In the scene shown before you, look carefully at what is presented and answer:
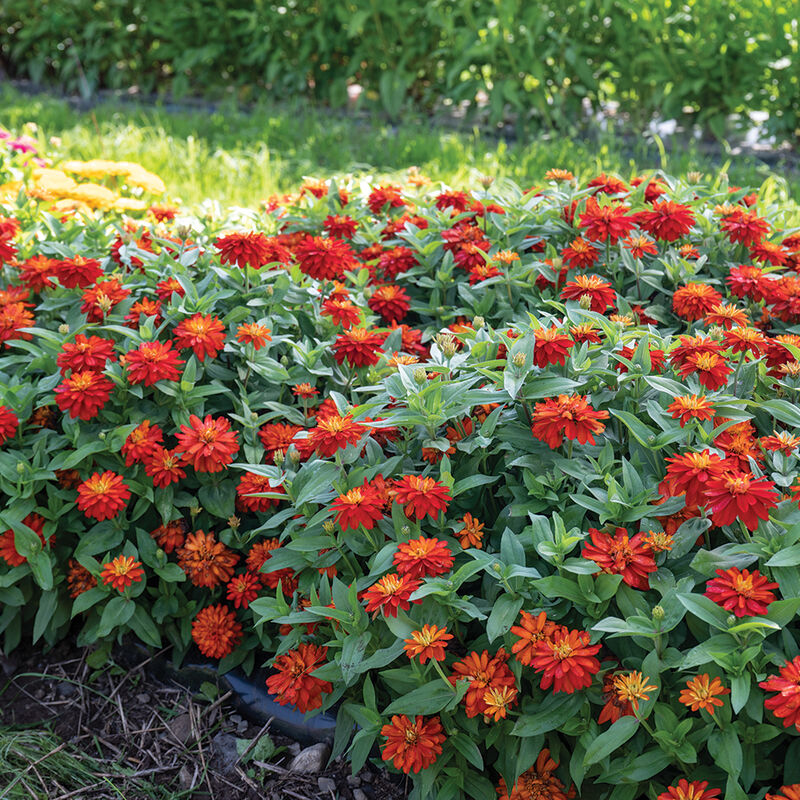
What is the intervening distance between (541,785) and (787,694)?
0.45 metres

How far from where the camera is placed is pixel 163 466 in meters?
1.78

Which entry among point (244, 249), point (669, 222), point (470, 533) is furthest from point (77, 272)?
point (669, 222)

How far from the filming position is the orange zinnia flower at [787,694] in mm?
1150

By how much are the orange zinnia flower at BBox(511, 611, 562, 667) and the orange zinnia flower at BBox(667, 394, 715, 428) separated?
0.41m

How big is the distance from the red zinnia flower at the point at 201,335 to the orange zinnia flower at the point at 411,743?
84 centimetres

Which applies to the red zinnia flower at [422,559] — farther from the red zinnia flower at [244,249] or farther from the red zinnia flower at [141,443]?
the red zinnia flower at [244,249]

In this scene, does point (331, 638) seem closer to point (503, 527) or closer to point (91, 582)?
point (503, 527)

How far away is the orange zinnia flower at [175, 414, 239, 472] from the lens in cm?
168

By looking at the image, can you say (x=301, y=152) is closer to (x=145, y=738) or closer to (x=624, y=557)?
(x=145, y=738)

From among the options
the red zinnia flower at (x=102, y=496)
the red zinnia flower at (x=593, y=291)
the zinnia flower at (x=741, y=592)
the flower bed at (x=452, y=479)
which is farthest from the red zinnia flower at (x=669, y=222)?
the red zinnia flower at (x=102, y=496)

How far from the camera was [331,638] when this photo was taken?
5.44ft

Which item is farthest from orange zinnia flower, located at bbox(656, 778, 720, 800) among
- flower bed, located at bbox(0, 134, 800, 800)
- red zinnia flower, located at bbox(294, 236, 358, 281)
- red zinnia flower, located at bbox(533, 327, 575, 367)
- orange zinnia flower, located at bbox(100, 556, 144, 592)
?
red zinnia flower, located at bbox(294, 236, 358, 281)

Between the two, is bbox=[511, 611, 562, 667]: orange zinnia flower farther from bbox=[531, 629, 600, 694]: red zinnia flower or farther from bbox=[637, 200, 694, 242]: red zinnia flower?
bbox=[637, 200, 694, 242]: red zinnia flower

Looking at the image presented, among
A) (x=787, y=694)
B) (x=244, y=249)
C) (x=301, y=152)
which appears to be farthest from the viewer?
(x=301, y=152)
